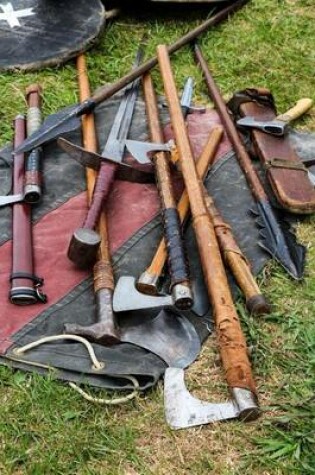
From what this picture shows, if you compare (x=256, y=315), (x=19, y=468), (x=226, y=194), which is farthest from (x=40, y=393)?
(x=226, y=194)

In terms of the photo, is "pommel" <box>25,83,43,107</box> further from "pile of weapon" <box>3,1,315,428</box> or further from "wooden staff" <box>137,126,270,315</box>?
"wooden staff" <box>137,126,270,315</box>

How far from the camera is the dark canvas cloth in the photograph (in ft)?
7.95

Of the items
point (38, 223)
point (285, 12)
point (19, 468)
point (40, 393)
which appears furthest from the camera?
point (285, 12)

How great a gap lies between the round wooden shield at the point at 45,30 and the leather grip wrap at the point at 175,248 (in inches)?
61.6

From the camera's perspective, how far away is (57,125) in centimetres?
330

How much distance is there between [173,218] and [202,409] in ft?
2.63

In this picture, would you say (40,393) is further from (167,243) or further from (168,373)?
(167,243)

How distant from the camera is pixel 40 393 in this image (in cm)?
236

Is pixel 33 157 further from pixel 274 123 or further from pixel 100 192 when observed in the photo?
pixel 274 123

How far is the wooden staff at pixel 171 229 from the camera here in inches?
97.2

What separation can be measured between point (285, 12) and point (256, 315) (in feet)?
8.96

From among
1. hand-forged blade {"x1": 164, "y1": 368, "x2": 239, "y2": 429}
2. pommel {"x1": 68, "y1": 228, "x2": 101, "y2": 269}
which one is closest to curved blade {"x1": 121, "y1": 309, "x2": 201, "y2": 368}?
hand-forged blade {"x1": 164, "y1": 368, "x2": 239, "y2": 429}

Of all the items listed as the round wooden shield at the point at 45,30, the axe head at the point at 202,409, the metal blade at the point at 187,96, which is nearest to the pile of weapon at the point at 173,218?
the axe head at the point at 202,409

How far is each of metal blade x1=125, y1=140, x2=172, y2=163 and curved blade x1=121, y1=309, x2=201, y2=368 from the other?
0.83 m
